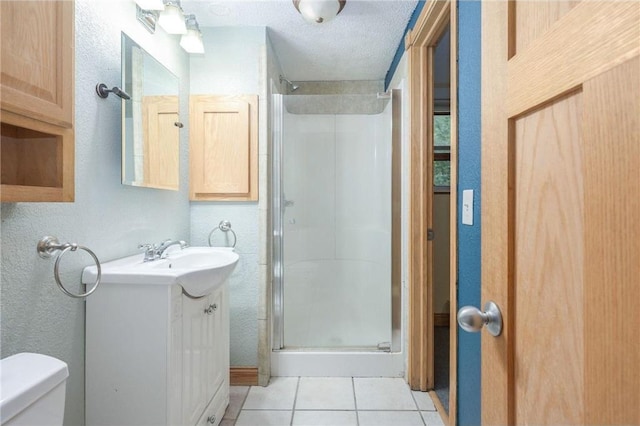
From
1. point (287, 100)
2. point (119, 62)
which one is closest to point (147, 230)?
point (119, 62)

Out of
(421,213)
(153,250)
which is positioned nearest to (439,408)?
(421,213)

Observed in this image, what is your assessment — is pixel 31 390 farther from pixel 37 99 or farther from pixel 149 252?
pixel 149 252

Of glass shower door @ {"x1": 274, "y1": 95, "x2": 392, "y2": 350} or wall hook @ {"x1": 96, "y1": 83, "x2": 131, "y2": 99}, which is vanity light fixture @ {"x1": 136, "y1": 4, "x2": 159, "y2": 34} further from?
glass shower door @ {"x1": 274, "y1": 95, "x2": 392, "y2": 350}

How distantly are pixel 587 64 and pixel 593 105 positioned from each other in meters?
0.06

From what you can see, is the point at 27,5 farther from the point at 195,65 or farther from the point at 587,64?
the point at 195,65

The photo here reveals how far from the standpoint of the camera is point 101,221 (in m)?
1.30

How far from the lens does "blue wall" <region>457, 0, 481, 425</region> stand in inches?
42.5

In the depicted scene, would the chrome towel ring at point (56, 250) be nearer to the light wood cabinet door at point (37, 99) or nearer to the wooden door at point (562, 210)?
A: the light wood cabinet door at point (37, 99)

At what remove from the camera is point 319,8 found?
180 cm

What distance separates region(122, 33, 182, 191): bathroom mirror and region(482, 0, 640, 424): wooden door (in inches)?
58.3

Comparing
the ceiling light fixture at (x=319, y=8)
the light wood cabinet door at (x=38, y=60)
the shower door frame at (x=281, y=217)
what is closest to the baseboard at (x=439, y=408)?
the shower door frame at (x=281, y=217)

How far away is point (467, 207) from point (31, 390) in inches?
53.3

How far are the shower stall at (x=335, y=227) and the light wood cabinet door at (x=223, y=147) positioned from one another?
0.21 meters

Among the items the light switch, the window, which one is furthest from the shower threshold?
the window
